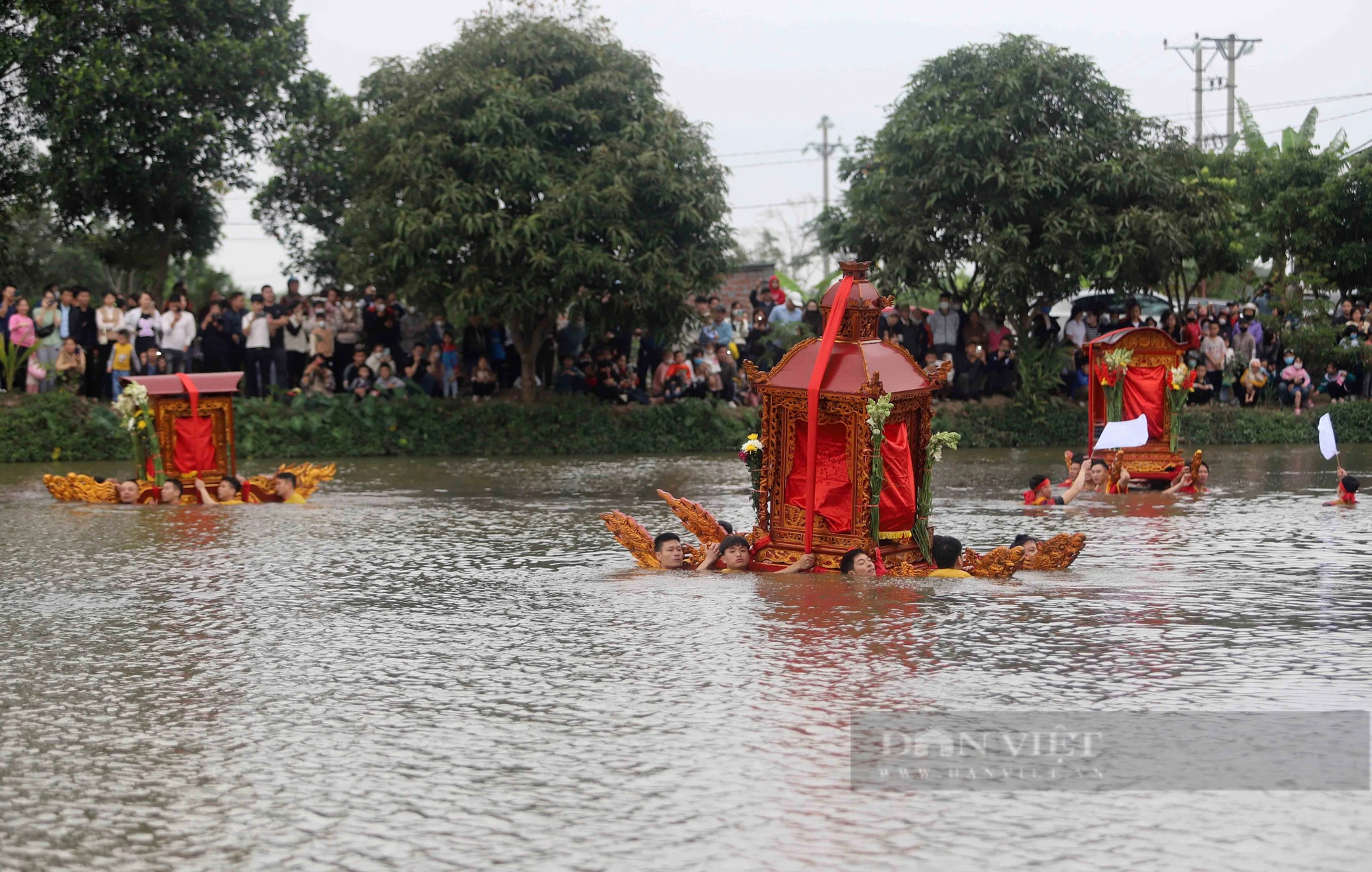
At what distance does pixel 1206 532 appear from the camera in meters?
14.2

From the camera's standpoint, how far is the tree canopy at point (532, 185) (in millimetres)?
23547

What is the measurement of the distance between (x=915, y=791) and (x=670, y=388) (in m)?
19.9

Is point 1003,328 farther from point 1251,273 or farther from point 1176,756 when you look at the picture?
point 1176,756

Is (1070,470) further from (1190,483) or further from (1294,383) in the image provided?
(1294,383)

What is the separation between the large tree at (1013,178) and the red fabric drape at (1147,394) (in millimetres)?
6720

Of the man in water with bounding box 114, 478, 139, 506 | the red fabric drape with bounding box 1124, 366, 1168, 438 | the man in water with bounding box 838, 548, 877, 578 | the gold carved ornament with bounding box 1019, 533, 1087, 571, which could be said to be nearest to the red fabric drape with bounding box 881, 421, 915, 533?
the man in water with bounding box 838, 548, 877, 578

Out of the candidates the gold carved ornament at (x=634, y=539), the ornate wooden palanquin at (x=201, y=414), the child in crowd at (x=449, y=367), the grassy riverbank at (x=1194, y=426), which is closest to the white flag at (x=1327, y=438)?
the gold carved ornament at (x=634, y=539)

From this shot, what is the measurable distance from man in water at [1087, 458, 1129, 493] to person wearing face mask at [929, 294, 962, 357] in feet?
27.0

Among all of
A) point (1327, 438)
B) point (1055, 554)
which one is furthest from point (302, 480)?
point (1327, 438)

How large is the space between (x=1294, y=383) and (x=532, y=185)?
13.9 metres

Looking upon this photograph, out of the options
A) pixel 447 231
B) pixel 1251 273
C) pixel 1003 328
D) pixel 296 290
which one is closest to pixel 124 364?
pixel 296 290

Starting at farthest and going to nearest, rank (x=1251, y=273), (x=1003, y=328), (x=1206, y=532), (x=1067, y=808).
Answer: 1. (x=1251, y=273)
2. (x=1003, y=328)
3. (x=1206, y=532)
4. (x=1067, y=808)

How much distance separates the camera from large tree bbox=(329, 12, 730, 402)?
23.5m

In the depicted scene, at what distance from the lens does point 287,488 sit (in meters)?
17.2
